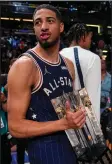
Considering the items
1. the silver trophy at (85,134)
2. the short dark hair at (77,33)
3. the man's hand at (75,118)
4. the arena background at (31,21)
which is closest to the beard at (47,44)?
the silver trophy at (85,134)

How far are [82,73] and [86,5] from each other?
51.2 ft

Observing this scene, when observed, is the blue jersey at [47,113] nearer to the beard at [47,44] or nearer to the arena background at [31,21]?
the beard at [47,44]

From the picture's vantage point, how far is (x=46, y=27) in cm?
200

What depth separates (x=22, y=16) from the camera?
15695mm

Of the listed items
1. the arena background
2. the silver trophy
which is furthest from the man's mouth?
the arena background

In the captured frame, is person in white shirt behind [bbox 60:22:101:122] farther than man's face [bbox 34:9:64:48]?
Yes

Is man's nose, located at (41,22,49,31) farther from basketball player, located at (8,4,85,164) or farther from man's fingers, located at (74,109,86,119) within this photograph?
man's fingers, located at (74,109,86,119)

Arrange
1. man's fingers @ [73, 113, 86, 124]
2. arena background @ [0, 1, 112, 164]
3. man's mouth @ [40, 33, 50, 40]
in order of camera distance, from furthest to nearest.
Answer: arena background @ [0, 1, 112, 164] → man's mouth @ [40, 33, 50, 40] → man's fingers @ [73, 113, 86, 124]

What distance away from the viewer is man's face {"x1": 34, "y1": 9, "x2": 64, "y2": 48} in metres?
2.00

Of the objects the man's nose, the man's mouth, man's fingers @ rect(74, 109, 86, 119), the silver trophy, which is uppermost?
the man's nose

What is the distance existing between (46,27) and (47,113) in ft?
1.53

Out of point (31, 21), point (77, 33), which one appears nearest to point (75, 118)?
point (77, 33)

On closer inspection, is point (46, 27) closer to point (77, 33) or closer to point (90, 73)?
point (90, 73)

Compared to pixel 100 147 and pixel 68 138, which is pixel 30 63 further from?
pixel 100 147
